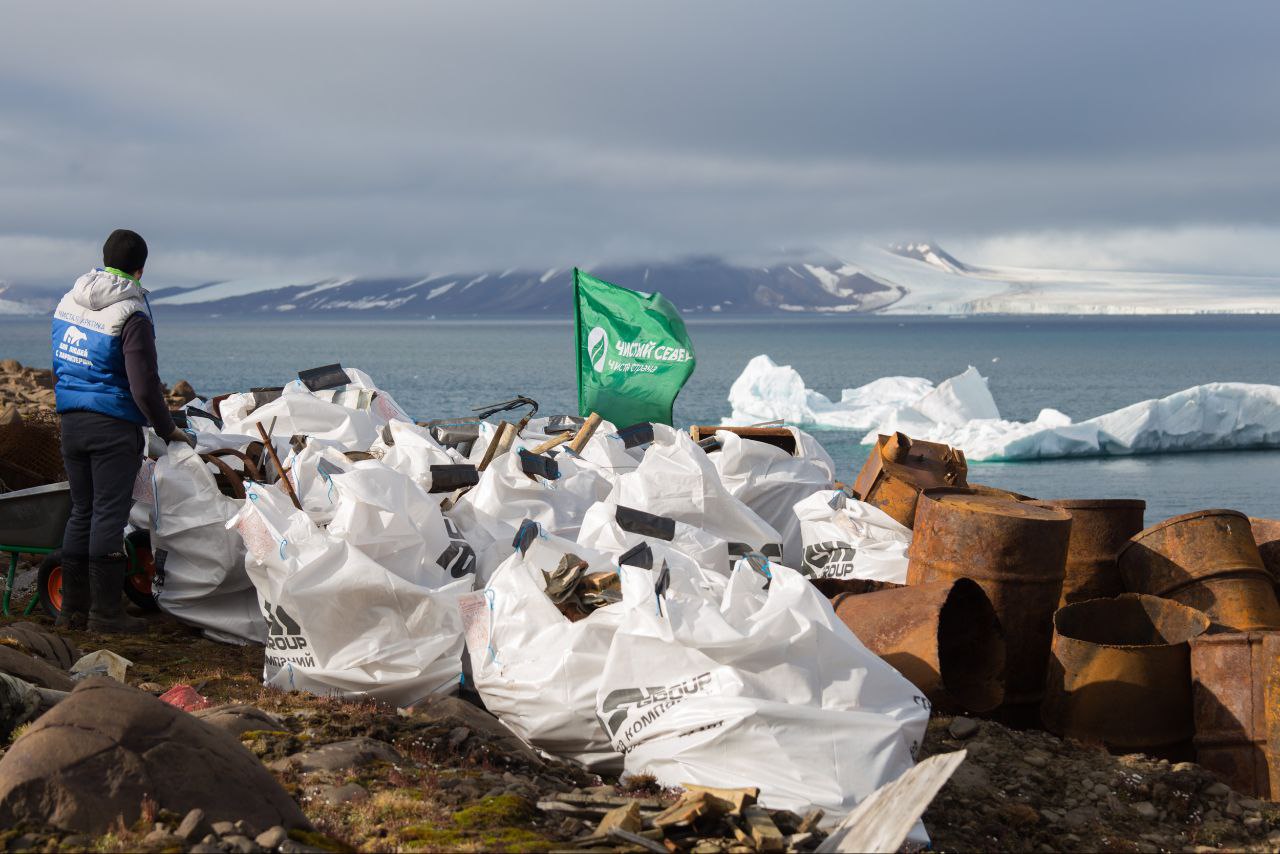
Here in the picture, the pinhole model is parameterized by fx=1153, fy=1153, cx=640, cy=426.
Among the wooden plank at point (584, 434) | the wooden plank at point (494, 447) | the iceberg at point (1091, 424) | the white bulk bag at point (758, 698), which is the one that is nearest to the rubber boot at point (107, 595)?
the wooden plank at point (494, 447)

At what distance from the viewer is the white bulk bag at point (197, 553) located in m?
6.30

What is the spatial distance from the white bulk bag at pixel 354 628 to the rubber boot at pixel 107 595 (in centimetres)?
128

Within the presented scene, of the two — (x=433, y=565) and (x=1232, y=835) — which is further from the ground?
(x=433, y=565)

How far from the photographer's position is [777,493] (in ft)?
25.4

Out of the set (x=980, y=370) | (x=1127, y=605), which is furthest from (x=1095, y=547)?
(x=980, y=370)

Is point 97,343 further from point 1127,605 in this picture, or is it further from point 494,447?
point 1127,605

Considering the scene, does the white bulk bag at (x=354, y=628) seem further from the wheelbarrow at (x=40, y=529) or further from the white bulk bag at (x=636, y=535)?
the wheelbarrow at (x=40, y=529)

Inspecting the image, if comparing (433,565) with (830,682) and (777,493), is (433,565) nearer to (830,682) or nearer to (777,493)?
(830,682)

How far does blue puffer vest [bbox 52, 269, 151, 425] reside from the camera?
5852mm

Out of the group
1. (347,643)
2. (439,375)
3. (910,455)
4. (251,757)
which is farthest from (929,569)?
(439,375)

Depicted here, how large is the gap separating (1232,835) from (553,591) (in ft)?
9.29

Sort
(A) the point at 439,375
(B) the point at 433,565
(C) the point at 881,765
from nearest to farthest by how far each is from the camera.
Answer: (C) the point at 881,765 → (B) the point at 433,565 → (A) the point at 439,375

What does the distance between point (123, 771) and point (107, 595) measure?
3.09m

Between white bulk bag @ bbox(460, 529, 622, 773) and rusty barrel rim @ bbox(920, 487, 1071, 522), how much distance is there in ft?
7.43
